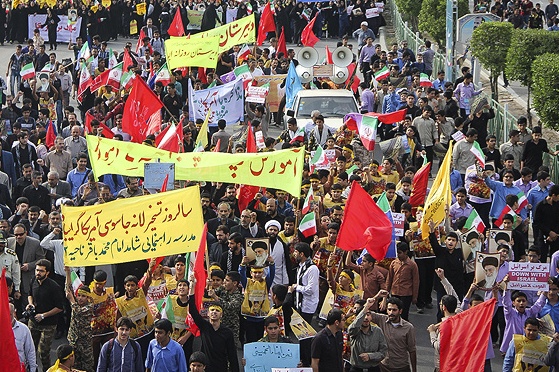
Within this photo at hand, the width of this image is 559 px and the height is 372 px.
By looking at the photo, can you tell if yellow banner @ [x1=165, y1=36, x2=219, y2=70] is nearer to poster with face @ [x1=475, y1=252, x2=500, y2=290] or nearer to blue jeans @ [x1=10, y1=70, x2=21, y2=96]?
blue jeans @ [x1=10, y1=70, x2=21, y2=96]

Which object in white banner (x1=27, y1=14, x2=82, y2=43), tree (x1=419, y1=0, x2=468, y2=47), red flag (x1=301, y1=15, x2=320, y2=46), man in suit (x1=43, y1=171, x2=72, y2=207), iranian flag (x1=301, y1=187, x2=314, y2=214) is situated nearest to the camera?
iranian flag (x1=301, y1=187, x2=314, y2=214)

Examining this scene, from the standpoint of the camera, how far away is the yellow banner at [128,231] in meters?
13.1

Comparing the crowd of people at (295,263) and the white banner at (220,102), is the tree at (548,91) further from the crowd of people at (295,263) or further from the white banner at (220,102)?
the white banner at (220,102)

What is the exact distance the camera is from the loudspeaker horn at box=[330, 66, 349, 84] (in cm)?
2680

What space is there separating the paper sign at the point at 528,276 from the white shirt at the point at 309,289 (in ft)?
6.74

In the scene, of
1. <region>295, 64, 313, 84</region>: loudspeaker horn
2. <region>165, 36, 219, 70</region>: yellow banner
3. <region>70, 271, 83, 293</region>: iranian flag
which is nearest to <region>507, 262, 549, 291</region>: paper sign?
<region>70, 271, 83, 293</region>: iranian flag

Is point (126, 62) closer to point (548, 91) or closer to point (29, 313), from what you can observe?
point (548, 91)

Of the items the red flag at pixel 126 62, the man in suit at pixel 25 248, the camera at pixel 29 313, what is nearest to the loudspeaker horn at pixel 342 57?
the red flag at pixel 126 62

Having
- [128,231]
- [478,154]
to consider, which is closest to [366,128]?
[478,154]

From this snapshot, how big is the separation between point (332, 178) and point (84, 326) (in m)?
5.77

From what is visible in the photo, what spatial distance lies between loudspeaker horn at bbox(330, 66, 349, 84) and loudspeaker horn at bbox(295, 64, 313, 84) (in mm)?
507

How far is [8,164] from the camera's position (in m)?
19.5

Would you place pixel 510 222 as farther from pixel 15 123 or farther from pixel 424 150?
pixel 15 123

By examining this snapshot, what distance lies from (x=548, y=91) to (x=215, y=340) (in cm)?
1055
